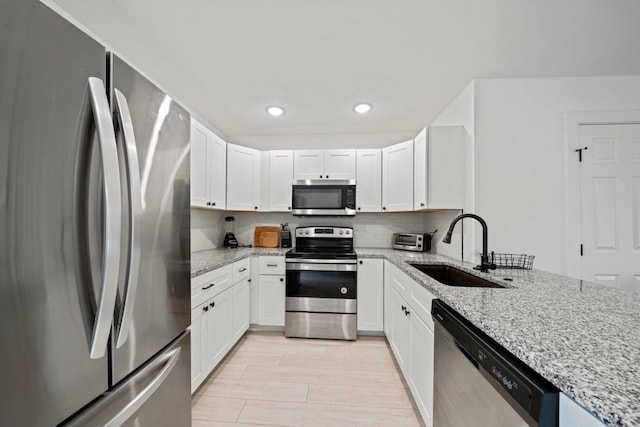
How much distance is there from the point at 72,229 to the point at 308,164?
2790mm

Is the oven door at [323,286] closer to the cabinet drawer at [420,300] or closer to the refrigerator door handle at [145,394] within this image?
the cabinet drawer at [420,300]

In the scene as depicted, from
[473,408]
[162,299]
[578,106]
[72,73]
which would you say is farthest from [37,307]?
[578,106]

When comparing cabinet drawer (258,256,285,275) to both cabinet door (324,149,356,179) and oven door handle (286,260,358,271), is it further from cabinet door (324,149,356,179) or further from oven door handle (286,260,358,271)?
cabinet door (324,149,356,179)

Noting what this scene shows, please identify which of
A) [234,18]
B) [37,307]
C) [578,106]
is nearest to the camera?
[37,307]

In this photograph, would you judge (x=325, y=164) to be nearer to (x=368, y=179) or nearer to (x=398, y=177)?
(x=368, y=179)

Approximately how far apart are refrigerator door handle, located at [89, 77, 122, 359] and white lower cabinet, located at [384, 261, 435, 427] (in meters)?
1.46

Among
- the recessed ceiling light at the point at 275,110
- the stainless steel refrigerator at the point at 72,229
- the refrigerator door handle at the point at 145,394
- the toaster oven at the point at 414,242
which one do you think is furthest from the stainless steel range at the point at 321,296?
the stainless steel refrigerator at the point at 72,229

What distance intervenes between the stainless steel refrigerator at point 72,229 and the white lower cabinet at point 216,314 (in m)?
0.97

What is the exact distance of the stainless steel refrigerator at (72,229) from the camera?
520mm

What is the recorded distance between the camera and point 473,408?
979mm

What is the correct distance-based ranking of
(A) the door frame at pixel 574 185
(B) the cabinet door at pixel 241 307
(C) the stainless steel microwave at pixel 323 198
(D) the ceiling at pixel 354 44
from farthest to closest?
1. (C) the stainless steel microwave at pixel 323 198
2. (B) the cabinet door at pixel 241 307
3. (A) the door frame at pixel 574 185
4. (D) the ceiling at pixel 354 44

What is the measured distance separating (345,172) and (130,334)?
9.12 feet

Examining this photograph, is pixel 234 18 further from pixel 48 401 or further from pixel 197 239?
pixel 197 239

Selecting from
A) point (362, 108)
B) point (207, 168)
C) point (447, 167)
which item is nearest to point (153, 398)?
point (207, 168)
